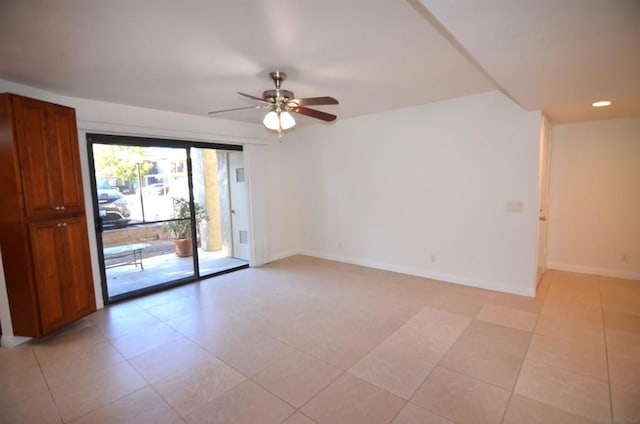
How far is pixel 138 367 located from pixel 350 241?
12.1ft

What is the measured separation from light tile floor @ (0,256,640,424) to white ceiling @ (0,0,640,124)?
2299 millimetres

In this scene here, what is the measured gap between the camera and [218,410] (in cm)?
203

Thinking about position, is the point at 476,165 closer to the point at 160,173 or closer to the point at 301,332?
the point at 301,332

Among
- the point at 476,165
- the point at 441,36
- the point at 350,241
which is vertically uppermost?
the point at 441,36

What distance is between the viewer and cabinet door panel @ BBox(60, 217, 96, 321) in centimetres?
314

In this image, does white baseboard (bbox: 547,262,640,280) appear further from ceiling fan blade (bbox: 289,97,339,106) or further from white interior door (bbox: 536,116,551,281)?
ceiling fan blade (bbox: 289,97,339,106)

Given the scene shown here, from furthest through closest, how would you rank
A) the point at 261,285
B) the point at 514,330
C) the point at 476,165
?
1. the point at 261,285
2. the point at 476,165
3. the point at 514,330

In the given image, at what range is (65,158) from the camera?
10.1 feet

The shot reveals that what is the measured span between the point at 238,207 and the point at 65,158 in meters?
2.96

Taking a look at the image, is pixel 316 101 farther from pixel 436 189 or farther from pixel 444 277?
pixel 444 277

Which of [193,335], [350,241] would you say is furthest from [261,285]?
[350,241]

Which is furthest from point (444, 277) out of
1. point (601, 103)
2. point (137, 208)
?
point (137, 208)

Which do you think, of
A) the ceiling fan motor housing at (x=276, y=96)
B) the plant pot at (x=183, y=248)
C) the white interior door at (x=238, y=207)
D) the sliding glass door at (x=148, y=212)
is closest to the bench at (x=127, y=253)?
the sliding glass door at (x=148, y=212)

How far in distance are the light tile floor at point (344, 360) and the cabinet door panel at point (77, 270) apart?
233 millimetres
